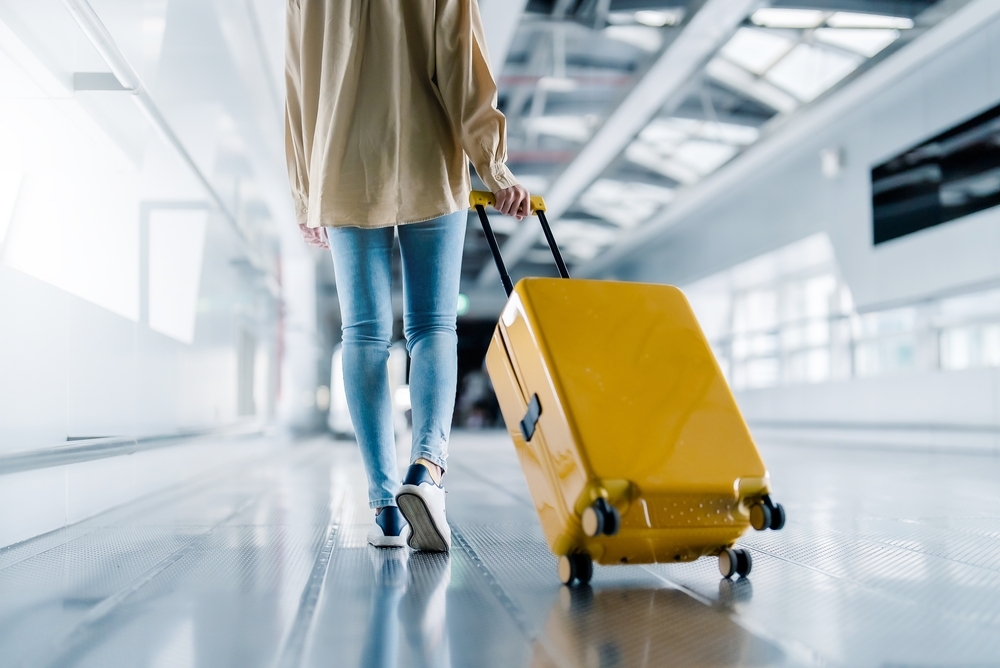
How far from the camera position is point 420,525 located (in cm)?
165

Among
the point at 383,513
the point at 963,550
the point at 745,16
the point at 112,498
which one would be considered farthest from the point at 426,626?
the point at 745,16

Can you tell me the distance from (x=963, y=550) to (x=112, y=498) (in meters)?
2.55

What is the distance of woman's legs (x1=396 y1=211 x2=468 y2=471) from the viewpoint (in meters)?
1.73

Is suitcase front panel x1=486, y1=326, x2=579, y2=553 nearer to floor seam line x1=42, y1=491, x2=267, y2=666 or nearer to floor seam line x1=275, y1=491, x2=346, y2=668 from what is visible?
floor seam line x1=275, y1=491, x2=346, y2=668

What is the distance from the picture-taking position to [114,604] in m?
1.24

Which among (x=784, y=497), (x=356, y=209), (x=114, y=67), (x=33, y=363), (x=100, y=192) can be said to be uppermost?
(x=114, y=67)

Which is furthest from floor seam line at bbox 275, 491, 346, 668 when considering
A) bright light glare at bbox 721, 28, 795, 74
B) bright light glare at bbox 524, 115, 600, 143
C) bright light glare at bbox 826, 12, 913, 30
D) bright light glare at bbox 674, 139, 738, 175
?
bright light glare at bbox 674, 139, 738, 175

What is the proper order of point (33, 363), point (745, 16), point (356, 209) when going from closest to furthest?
point (356, 209) < point (33, 363) < point (745, 16)

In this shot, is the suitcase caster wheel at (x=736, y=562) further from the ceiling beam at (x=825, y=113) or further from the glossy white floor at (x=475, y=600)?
the ceiling beam at (x=825, y=113)

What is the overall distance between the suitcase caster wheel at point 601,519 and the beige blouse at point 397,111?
0.79 m

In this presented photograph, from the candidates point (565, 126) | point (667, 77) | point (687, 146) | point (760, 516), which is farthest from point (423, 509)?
point (687, 146)

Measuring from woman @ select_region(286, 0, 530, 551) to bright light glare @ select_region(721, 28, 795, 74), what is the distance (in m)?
5.99

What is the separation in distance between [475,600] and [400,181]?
2.97 feet

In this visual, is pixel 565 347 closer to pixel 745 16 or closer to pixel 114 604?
pixel 114 604
